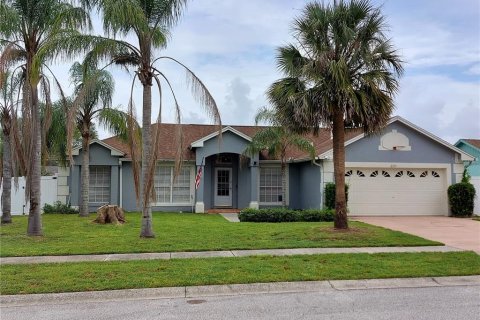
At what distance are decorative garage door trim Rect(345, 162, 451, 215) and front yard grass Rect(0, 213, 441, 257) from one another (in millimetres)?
6028

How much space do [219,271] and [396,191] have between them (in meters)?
14.2

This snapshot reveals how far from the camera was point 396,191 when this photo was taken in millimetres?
20062

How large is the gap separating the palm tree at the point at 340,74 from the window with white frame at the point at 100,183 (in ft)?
40.6

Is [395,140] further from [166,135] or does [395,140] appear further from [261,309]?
[261,309]

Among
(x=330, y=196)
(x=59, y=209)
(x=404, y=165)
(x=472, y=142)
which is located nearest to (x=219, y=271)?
(x=330, y=196)

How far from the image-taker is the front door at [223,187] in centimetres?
2280

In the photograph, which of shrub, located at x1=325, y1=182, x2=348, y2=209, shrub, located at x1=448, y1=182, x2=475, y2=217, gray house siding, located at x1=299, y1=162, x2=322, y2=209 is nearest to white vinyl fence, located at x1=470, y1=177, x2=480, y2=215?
shrub, located at x1=448, y1=182, x2=475, y2=217

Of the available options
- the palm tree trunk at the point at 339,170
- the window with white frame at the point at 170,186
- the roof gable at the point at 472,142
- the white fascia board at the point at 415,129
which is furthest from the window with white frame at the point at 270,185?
the roof gable at the point at 472,142

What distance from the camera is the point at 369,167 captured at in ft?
65.0

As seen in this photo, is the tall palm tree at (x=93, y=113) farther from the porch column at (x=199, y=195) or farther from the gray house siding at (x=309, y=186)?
the gray house siding at (x=309, y=186)

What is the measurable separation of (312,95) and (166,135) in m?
13.1

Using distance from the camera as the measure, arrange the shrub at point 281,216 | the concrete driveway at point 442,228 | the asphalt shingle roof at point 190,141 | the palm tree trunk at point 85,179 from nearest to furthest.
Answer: the concrete driveway at point 442,228 → the shrub at point 281,216 → the palm tree trunk at point 85,179 → the asphalt shingle roof at point 190,141

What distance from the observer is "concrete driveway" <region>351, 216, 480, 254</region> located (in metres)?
12.0

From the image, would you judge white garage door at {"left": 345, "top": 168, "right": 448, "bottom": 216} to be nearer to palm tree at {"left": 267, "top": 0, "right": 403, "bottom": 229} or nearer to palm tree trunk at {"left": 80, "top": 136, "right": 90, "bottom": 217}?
palm tree at {"left": 267, "top": 0, "right": 403, "bottom": 229}
